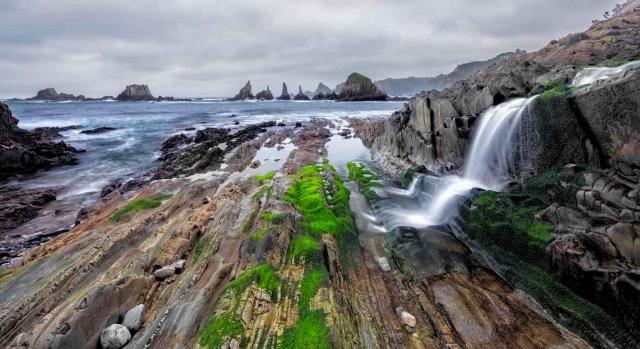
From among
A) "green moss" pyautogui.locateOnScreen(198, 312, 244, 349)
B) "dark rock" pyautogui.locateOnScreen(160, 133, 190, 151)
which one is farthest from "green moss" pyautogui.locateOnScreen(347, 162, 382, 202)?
"dark rock" pyautogui.locateOnScreen(160, 133, 190, 151)

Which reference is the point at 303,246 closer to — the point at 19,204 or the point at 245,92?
the point at 19,204

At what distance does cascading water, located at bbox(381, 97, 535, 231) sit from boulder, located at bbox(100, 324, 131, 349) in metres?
8.39

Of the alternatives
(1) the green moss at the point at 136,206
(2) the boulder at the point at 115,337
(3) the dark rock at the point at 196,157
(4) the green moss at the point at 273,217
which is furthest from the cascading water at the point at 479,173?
(3) the dark rock at the point at 196,157

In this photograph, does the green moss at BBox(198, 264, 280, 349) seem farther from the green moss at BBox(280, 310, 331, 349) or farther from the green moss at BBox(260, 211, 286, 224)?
the green moss at BBox(260, 211, 286, 224)

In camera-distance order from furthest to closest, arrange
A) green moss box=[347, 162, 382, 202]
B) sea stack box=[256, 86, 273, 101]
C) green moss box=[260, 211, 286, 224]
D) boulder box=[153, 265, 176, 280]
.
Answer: sea stack box=[256, 86, 273, 101], green moss box=[347, 162, 382, 202], green moss box=[260, 211, 286, 224], boulder box=[153, 265, 176, 280]

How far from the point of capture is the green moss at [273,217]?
10059 millimetres

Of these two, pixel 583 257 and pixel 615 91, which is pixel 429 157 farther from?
pixel 583 257

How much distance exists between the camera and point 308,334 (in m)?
5.66

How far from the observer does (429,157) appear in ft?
59.3

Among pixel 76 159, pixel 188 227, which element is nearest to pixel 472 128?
pixel 188 227

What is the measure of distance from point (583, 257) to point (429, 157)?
11213 millimetres

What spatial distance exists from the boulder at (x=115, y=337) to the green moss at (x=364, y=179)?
419 inches

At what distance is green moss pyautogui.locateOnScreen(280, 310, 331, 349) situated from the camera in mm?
5430

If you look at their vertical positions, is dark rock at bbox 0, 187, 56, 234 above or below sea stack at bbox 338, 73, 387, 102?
below
